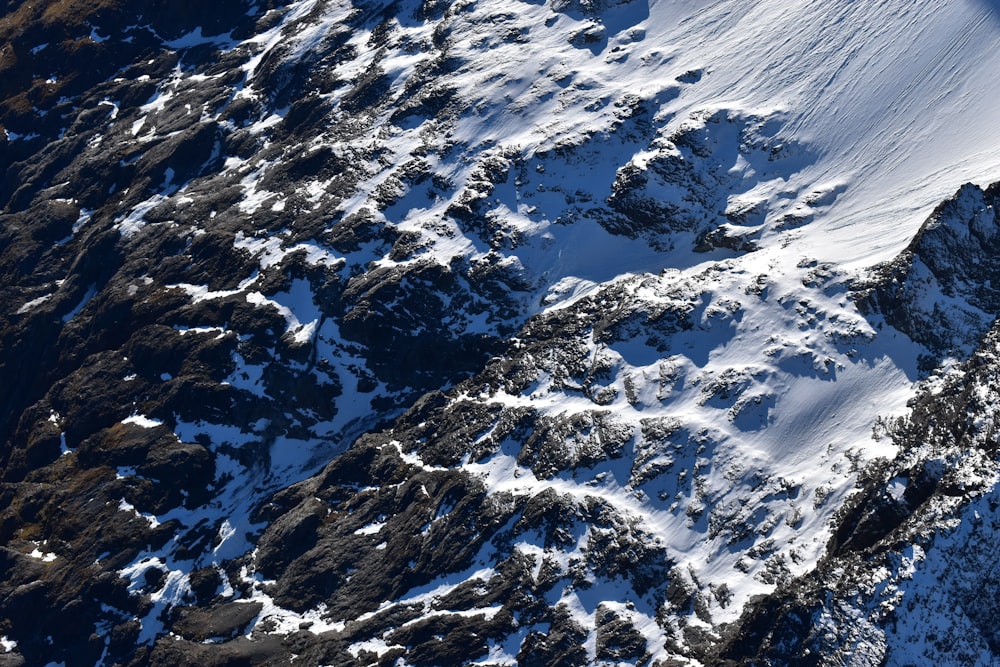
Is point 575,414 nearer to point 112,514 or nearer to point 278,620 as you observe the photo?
point 278,620

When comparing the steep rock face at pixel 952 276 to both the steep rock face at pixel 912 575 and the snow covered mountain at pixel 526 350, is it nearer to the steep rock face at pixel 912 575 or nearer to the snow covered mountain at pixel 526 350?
the snow covered mountain at pixel 526 350

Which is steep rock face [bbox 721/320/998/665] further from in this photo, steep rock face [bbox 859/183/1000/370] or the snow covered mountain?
steep rock face [bbox 859/183/1000/370]

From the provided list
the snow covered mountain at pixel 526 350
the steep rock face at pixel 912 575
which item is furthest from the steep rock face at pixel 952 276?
the steep rock face at pixel 912 575

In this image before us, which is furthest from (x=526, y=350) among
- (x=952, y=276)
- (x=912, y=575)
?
(x=912, y=575)

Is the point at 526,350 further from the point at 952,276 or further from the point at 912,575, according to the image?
the point at 912,575

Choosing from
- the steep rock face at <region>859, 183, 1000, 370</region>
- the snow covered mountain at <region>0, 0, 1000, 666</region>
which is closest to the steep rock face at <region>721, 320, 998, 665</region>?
the snow covered mountain at <region>0, 0, 1000, 666</region>

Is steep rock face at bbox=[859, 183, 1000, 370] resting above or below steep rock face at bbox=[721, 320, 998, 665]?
above

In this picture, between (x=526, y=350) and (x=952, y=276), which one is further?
(x=526, y=350)

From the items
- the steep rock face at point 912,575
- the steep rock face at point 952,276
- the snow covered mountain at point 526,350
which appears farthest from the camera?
the steep rock face at point 952,276

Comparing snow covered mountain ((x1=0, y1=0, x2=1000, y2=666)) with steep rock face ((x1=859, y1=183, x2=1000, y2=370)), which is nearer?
snow covered mountain ((x1=0, y1=0, x2=1000, y2=666))

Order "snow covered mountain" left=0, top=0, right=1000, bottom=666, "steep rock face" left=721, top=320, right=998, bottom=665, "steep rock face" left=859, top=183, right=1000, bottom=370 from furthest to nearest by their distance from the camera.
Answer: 1. "steep rock face" left=859, top=183, right=1000, bottom=370
2. "snow covered mountain" left=0, top=0, right=1000, bottom=666
3. "steep rock face" left=721, top=320, right=998, bottom=665
